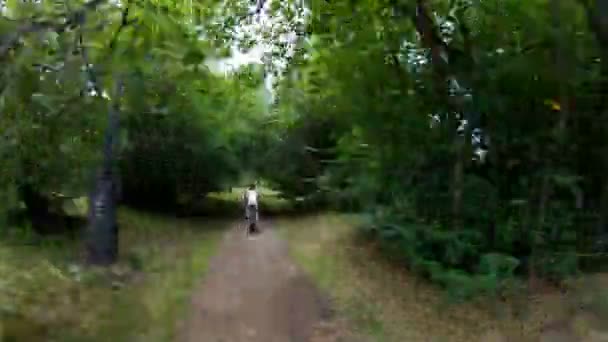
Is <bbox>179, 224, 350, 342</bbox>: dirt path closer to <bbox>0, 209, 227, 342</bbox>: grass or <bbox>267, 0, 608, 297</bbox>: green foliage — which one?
<bbox>0, 209, 227, 342</bbox>: grass

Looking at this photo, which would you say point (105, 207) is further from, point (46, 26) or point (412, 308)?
point (46, 26)

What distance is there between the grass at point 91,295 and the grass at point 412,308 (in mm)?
2739

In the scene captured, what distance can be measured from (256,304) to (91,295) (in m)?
2.99

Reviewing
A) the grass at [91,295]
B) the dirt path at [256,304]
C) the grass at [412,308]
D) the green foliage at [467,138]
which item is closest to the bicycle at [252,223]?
the dirt path at [256,304]

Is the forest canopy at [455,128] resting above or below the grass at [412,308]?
Answer: above

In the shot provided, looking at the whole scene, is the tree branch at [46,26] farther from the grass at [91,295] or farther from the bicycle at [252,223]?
the bicycle at [252,223]

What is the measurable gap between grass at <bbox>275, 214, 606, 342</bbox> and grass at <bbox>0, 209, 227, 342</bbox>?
2739 millimetres

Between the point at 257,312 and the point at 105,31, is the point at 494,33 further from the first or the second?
the point at 105,31

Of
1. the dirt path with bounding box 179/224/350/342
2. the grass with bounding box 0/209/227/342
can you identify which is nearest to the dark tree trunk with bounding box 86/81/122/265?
the grass with bounding box 0/209/227/342

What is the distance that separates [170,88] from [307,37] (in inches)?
343

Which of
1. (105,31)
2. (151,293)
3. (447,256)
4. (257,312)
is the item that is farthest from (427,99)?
(105,31)

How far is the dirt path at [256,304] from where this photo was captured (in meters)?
9.23

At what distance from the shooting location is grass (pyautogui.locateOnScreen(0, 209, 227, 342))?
7168mm

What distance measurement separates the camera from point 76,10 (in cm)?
532
